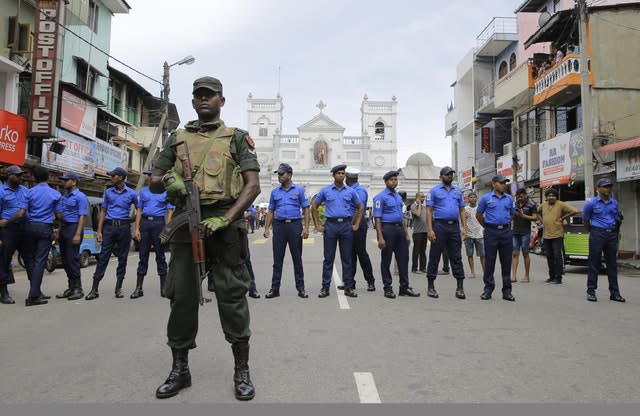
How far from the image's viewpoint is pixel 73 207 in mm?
7527

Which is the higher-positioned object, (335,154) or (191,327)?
(335,154)

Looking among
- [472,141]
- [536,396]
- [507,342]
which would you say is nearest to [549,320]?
[507,342]

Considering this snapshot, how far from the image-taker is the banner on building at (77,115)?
723 inches

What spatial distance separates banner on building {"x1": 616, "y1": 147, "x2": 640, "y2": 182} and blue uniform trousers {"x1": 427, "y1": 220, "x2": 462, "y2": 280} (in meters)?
10.1

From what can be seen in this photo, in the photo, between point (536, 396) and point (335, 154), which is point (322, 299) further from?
point (335, 154)

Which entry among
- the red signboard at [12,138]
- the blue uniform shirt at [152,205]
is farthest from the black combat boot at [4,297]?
the red signboard at [12,138]

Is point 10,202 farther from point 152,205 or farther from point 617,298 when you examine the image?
point 617,298

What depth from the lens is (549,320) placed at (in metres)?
5.91

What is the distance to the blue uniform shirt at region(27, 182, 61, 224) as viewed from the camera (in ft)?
23.3

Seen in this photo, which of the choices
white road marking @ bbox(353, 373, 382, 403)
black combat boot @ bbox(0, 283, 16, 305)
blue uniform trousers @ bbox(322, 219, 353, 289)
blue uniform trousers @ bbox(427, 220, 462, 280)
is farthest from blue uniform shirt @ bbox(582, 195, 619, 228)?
black combat boot @ bbox(0, 283, 16, 305)

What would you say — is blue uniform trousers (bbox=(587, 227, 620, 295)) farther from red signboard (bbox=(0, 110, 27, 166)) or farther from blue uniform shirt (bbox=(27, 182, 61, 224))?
red signboard (bbox=(0, 110, 27, 166))

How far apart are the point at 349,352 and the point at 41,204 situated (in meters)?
5.08

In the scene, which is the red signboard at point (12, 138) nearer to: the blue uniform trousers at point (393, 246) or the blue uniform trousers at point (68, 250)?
the blue uniform trousers at point (68, 250)

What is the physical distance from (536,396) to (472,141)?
33825 millimetres
